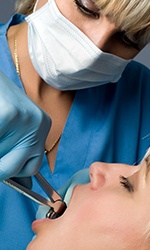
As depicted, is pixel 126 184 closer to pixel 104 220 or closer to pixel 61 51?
pixel 104 220

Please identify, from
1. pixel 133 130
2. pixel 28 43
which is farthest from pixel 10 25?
pixel 133 130

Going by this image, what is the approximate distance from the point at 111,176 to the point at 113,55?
1.04ft

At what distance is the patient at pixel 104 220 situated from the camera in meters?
1.17

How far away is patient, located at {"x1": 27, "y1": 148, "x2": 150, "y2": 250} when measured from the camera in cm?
117

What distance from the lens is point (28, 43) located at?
57.4 inches

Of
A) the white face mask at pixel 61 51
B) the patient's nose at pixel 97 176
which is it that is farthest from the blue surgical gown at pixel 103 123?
the patient's nose at pixel 97 176

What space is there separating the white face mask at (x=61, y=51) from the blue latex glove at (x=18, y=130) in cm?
25

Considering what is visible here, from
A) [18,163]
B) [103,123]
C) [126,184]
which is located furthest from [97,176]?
[103,123]

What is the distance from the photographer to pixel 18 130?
3.74 ft

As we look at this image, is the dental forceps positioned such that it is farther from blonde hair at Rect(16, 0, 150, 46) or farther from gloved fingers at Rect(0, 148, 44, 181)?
blonde hair at Rect(16, 0, 150, 46)

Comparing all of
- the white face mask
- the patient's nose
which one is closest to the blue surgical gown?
the white face mask

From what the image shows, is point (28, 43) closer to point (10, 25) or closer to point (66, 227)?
point (10, 25)

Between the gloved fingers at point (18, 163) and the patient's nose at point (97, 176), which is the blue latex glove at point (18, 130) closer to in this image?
the gloved fingers at point (18, 163)

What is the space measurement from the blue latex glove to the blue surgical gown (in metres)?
0.30
